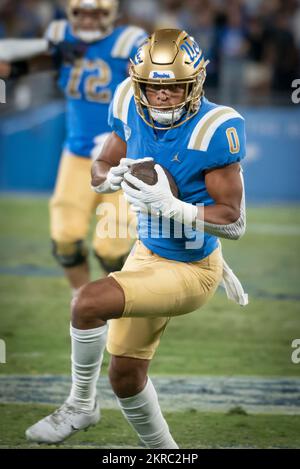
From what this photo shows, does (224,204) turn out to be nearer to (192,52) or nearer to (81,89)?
(192,52)

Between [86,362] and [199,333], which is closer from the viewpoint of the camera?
[86,362]

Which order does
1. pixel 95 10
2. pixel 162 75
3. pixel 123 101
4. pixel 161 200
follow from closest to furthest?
1. pixel 161 200
2. pixel 162 75
3. pixel 123 101
4. pixel 95 10

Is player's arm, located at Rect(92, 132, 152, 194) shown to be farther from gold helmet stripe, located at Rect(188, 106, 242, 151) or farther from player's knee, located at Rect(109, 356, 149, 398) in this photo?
player's knee, located at Rect(109, 356, 149, 398)

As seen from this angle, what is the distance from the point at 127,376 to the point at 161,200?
72cm

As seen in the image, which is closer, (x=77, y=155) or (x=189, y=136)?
(x=189, y=136)

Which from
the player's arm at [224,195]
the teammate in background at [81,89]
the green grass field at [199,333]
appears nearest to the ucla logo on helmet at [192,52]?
the player's arm at [224,195]

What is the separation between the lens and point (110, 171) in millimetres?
4027

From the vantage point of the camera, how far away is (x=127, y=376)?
3959 millimetres

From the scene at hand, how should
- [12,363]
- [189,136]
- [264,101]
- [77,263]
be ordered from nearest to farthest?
[189,136]
[12,363]
[77,263]
[264,101]

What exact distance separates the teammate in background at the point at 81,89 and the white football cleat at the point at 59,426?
2.11 meters

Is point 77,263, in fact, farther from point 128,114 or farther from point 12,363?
point 128,114

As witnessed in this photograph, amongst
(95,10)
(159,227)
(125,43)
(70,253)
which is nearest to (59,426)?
(159,227)
